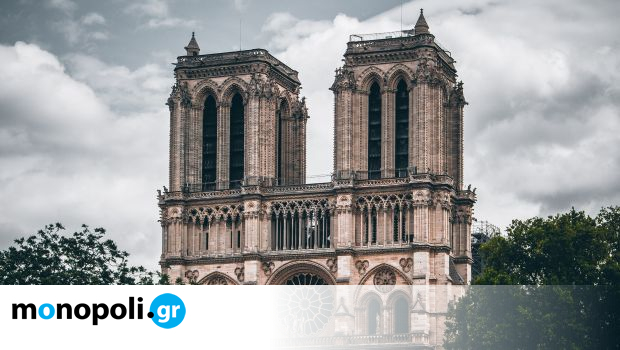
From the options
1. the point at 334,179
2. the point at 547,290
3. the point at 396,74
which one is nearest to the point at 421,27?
the point at 396,74

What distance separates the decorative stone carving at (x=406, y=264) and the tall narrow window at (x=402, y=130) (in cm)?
683

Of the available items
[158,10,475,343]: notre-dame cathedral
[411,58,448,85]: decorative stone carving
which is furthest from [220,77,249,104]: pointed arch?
[411,58,448,85]: decorative stone carving

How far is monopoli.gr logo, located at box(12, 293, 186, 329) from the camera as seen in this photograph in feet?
401

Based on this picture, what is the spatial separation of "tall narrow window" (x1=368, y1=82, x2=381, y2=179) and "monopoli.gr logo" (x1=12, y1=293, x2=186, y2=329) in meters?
34.3

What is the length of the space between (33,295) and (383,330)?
122 feet

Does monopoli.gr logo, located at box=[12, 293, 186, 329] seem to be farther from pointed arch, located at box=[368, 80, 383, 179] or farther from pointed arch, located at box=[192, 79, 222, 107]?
pointed arch, located at box=[192, 79, 222, 107]

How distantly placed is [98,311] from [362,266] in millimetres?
37762

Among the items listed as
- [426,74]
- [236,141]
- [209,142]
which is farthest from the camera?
[209,142]

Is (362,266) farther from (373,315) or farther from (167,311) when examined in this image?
(167,311)

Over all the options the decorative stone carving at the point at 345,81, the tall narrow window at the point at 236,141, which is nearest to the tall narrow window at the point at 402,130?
the decorative stone carving at the point at 345,81

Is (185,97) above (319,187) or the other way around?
above

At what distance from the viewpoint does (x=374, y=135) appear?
16188 centimetres

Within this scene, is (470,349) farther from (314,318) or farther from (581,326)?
(314,318)

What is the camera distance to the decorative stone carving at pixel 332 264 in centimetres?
16038
